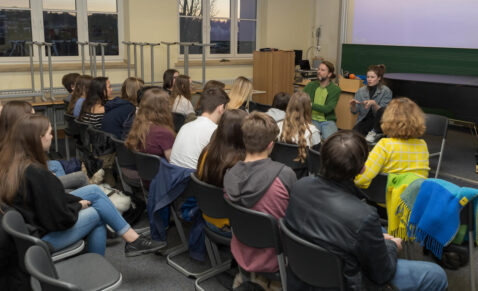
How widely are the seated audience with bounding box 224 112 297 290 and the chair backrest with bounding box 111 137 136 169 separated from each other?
1.12 metres

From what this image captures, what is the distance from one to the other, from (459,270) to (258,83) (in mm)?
5015

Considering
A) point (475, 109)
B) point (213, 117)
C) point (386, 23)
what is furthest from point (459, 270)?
point (386, 23)

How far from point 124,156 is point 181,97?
1.52m

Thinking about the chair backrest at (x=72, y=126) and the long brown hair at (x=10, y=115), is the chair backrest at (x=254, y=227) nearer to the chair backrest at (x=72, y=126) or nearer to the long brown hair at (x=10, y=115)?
the long brown hair at (x=10, y=115)

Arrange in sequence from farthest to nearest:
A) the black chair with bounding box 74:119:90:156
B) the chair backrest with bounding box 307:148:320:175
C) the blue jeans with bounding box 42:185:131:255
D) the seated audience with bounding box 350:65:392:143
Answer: the seated audience with bounding box 350:65:392:143
the black chair with bounding box 74:119:90:156
the chair backrest with bounding box 307:148:320:175
the blue jeans with bounding box 42:185:131:255

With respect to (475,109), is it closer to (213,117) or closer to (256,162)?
(213,117)

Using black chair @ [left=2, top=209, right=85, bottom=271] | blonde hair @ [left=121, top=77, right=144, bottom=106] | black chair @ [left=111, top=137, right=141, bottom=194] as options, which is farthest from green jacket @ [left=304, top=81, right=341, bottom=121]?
black chair @ [left=2, top=209, right=85, bottom=271]

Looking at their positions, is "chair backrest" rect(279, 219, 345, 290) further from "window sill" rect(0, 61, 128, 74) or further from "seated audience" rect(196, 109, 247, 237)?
"window sill" rect(0, 61, 128, 74)

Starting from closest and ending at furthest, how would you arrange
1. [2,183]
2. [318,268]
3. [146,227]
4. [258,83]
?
[318,268]
[2,183]
[146,227]
[258,83]

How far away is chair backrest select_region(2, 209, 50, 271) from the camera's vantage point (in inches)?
58.9

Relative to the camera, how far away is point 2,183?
6.20ft

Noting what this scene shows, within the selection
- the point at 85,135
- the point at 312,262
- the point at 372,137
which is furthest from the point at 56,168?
the point at 372,137

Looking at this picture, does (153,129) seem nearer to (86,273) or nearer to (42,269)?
(86,273)

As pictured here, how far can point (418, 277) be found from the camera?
1705 millimetres
